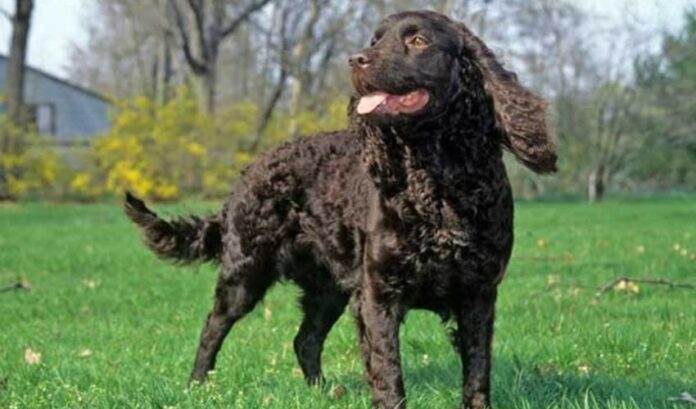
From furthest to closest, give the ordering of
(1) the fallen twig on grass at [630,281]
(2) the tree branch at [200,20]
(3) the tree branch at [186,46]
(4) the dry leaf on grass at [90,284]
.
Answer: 1. (3) the tree branch at [186,46]
2. (2) the tree branch at [200,20]
3. (4) the dry leaf on grass at [90,284]
4. (1) the fallen twig on grass at [630,281]

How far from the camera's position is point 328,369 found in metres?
5.66

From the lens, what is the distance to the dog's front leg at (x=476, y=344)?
163 inches

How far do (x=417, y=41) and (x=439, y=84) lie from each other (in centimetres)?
20

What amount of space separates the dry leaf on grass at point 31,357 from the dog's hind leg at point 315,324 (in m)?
1.50

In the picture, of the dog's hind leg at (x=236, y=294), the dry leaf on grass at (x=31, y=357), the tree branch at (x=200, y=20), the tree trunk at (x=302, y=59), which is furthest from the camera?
the tree trunk at (x=302, y=59)

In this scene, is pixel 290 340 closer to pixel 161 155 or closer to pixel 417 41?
pixel 417 41

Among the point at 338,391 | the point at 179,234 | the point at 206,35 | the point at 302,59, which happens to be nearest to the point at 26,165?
the point at 206,35

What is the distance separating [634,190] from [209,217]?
44.1m

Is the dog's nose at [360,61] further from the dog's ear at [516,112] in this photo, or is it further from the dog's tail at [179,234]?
the dog's tail at [179,234]

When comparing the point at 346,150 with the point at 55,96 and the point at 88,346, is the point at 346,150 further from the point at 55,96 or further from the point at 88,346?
the point at 55,96

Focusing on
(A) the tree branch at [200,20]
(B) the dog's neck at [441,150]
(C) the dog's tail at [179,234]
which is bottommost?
(C) the dog's tail at [179,234]

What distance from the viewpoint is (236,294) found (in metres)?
5.32

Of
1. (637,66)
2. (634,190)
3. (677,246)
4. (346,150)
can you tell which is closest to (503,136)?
(346,150)

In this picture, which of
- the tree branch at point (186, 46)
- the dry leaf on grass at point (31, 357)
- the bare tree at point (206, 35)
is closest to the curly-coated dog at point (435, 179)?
the dry leaf on grass at point (31, 357)
